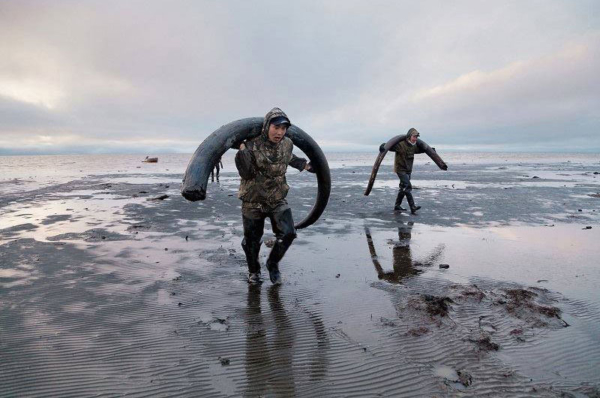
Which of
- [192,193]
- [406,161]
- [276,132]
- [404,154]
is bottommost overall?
[192,193]

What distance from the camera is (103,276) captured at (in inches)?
223

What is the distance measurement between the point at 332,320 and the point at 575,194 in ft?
55.2

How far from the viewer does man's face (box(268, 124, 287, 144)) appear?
4.75 meters

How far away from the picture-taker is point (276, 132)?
4.76m

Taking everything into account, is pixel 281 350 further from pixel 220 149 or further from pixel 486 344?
pixel 220 149

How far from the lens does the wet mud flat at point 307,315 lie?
10.1ft

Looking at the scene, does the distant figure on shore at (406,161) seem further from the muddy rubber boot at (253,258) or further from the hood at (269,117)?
the hood at (269,117)

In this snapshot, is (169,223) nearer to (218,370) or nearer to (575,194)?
(218,370)

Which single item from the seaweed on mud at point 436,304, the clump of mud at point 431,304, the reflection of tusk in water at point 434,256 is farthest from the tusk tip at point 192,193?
the reflection of tusk in water at point 434,256

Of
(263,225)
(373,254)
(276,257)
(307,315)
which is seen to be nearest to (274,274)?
(276,257)

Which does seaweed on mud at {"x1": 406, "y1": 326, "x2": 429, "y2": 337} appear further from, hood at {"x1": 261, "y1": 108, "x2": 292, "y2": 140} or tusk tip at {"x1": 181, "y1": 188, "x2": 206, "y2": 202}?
hood at {"x1": 261, "y1": 108, "x2": 292, "y2": 140}

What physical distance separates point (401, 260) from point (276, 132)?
11.1 feet

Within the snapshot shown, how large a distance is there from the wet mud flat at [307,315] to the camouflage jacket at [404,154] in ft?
10.8

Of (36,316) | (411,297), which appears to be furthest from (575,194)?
(36,316)
